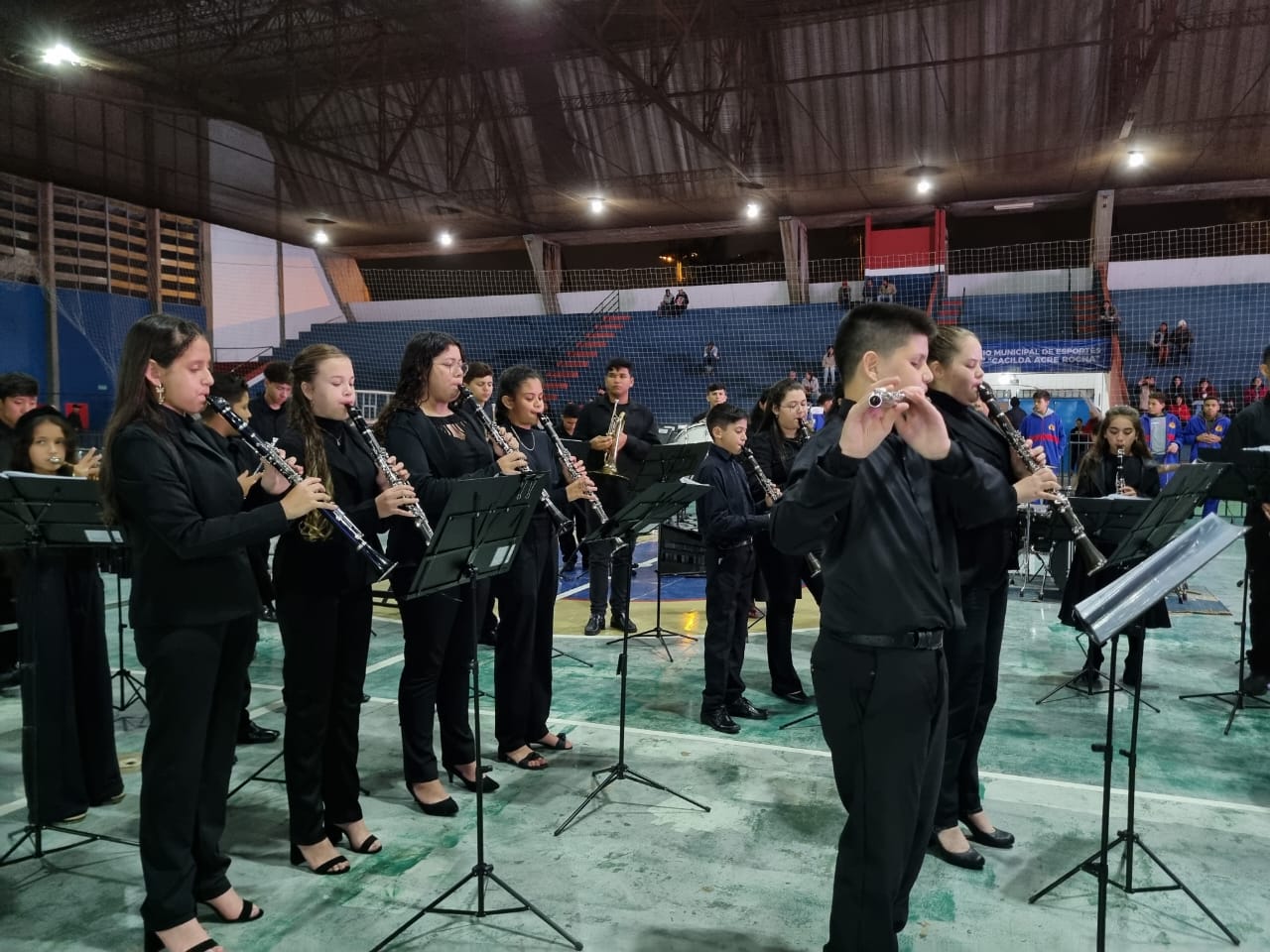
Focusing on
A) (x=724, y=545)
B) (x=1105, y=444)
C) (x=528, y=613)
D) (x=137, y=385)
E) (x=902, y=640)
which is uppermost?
(x=137, y=385)

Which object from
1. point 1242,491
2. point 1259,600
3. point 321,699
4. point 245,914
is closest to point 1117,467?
point 1242,491

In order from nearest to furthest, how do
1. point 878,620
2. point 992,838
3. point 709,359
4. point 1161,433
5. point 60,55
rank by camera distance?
1. point 878,620
2. point 992,838
3. point 60,55
4. point 1161,433
5. point 709,359

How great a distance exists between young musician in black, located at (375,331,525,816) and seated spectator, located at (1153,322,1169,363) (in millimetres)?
17261

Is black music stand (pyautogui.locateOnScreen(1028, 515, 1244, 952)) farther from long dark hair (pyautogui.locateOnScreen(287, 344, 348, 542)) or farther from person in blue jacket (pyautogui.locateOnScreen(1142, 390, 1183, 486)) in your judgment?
person in blue jacket (pyautogui.locateOnScreen(1142, 390, 1183, 486))

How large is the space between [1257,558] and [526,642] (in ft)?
14.3

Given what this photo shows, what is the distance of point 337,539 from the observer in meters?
3.35

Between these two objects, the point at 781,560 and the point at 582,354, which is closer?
the point at 781,560

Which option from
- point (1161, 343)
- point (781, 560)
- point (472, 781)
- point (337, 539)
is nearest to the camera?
point (337, 539)

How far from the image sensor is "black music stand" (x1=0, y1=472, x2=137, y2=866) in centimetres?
348

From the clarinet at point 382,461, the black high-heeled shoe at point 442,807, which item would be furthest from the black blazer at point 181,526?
the black high-heeled shoe at point 442,807

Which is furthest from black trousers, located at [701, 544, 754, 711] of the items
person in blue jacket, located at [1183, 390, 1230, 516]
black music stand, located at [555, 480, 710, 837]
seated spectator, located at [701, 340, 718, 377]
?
seated spectator, located at [701, 340, 718, 377]

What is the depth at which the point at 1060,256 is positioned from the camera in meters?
20.6

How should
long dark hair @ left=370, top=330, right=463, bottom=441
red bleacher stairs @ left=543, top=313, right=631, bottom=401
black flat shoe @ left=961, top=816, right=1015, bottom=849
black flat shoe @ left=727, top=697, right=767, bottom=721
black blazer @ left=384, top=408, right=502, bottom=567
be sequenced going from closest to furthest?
black flat shoe @ left=961, top=816, right=1015, bottom=849 < black blazer @ left=384, top=408, right=502, bottom=567 < long dark hair @ left=370, top=330, right=463, bottom=441 < black flat shoe @ left=727, top=697, right=767, bottom=721 < red bleacher stairs @ left=543, top=313, right=631, bottom=401

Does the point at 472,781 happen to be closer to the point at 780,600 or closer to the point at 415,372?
the point at 415,372
